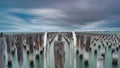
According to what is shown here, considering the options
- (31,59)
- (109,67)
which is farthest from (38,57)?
(109,67)

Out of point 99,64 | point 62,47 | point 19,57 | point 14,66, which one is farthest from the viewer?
point 14,66

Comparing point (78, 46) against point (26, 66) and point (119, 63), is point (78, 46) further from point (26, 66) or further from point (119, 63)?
point (26, 66)

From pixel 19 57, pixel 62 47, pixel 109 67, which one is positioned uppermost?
pixel 62 47

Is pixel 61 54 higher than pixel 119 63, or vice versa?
pixel 61 54

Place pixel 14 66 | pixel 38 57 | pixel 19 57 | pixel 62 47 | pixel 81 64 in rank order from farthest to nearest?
pixel 38 57, pixel 81 64, pixel 14 66, pixel 19 57, pixel 62 47

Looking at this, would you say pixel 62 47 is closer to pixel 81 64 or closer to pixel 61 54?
pixel 61 54

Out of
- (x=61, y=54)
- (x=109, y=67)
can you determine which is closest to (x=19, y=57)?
(x=61, y=54)

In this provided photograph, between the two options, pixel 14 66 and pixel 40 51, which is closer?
pixel 14 66

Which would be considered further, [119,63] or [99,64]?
[119,63]

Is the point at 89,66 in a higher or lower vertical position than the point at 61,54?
lower

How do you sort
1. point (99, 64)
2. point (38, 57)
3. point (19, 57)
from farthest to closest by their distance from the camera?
point (38, 57)
point (19, 57)
point (99, 64)
